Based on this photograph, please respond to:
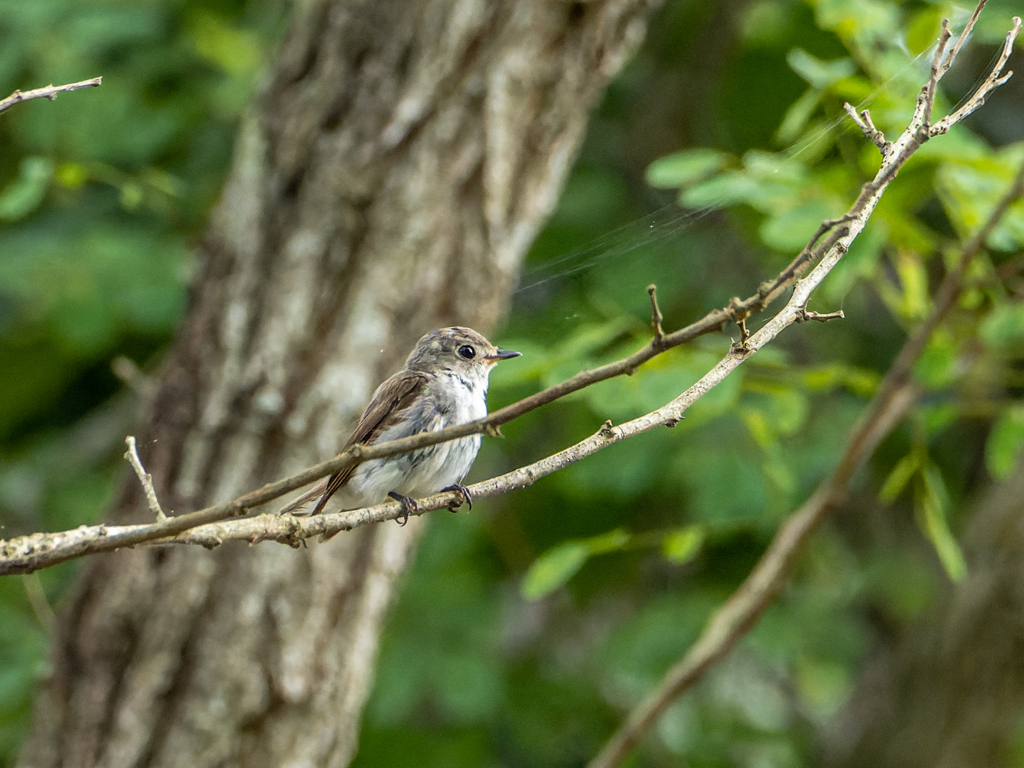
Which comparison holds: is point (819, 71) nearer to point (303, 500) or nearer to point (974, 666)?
point (303, 500)

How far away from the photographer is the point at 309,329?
116 inches

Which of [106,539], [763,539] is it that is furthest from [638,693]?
[106,539]

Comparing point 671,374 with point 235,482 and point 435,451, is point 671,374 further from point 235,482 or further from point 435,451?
point 235,482

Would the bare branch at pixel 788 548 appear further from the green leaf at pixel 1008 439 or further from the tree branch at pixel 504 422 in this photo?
the tree branch at pixel 504 422

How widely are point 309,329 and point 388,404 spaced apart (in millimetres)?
1105

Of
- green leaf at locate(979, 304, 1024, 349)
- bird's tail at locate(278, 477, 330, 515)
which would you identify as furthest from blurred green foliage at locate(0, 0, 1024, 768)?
bird's tail at locate(278, 477, 330, 515)

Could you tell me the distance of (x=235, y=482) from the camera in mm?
2908

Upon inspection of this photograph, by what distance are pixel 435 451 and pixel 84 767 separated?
5.03 ft

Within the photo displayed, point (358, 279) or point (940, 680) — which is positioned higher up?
point (358, 279)

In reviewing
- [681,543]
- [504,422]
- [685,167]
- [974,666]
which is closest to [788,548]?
[681,543]

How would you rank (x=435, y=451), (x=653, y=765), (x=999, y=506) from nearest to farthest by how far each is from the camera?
1. (x=435, y=451)
2. (x=999, y=506)
3. (x=653, y=765)

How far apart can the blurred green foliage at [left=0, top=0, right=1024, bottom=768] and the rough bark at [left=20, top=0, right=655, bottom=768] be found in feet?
1.55

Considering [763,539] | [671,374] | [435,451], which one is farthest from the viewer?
[763,539]

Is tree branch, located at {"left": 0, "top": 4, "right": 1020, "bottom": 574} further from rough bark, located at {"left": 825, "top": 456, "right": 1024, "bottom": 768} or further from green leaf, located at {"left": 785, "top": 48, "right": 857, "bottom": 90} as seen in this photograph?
rough bark, located at {"left": 825, "top": 456, "right": 1024, "bottom": 768}
